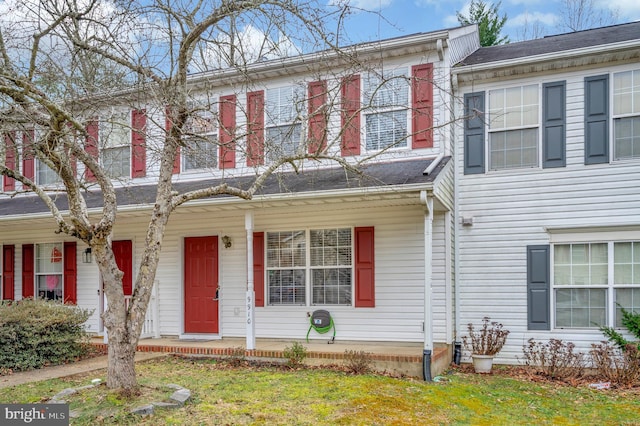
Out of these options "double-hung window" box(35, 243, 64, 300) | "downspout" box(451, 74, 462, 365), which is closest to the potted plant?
"downspout" box(451, 74, 462, 365)

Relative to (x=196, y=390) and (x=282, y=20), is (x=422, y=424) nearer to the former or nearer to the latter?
(x=196, y=390)

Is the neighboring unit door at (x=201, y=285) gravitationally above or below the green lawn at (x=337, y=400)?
above

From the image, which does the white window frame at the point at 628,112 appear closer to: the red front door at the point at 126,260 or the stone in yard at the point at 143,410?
the stone in yard at the point at 143,410

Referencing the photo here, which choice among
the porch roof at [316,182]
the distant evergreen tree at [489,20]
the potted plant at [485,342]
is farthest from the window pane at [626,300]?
the distant evergreen tree at [489,20]

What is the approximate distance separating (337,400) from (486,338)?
3663 mm

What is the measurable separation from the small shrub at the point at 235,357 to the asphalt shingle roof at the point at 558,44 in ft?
20.3

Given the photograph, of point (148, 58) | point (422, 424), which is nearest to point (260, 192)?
point (148, 58)

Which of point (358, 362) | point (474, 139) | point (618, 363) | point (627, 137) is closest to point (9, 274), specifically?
point (358, 362)

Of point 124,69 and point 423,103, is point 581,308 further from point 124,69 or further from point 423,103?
point 124,69

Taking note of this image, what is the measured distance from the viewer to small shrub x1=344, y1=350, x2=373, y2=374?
7506mm

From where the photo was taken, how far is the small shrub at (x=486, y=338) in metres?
8.42

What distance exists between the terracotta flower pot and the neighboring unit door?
4720 millimetres

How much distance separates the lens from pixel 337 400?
599cm

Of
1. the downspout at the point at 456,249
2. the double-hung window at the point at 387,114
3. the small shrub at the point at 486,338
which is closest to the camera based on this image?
the small shrub at the point at 486,338
